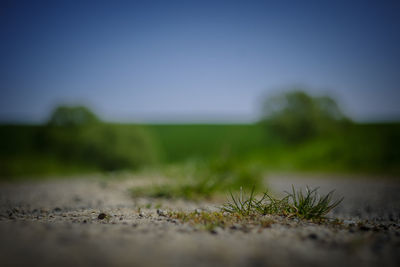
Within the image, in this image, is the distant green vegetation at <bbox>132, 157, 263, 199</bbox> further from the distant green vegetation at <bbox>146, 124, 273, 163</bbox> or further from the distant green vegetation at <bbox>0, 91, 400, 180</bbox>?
the distant green vegetation at <bbox>146, 124, 273, 163</bbox>

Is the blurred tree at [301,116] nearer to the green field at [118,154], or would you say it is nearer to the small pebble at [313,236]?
the green field at [118,154]

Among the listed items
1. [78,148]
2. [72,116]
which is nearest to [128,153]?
[78,148]

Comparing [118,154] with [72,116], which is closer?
[118,154]

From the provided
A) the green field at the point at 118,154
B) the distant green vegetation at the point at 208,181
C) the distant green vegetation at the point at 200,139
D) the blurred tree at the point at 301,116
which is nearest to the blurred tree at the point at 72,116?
the green field at the point at 118,154

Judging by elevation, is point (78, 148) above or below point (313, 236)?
below

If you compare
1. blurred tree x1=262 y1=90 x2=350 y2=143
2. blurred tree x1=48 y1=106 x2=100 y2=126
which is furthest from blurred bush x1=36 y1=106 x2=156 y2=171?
blurred tree x1=262 y1=90 x2=350 y2=143

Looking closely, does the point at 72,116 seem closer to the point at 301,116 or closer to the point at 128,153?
the point at 128,153
